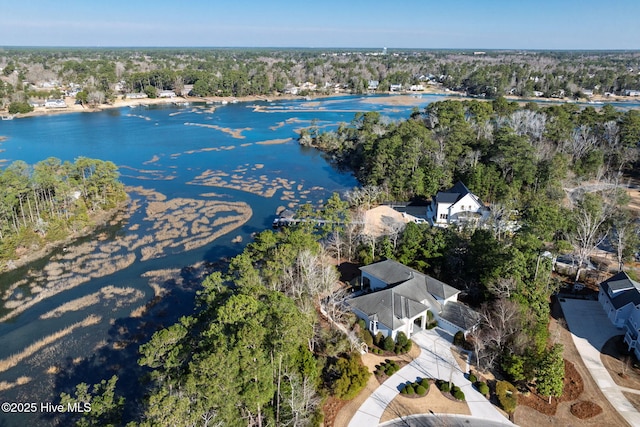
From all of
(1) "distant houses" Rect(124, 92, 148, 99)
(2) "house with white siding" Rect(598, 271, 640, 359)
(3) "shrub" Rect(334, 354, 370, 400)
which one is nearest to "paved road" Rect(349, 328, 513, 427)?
(3) "shrub" Rect(334, 354, 370, 400)

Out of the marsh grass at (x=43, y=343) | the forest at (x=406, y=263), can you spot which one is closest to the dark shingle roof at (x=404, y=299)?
the forest at (x=406, y=263)

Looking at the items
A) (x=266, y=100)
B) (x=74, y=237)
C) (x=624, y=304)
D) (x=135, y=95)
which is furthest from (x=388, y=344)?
(x=135, y=95)

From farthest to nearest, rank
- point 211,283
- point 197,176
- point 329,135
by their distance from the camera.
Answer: point 329,135
point 197,176
point 211,283

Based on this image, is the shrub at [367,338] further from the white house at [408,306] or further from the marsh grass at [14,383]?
the marsh grass at [14,383]

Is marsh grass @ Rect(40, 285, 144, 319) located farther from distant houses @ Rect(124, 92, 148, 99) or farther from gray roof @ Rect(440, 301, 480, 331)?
distant houses @ Rect(124, 92, 148, 99)

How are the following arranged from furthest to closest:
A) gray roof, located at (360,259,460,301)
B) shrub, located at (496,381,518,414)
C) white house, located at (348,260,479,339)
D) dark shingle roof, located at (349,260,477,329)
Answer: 1. gray roof, located at (360,259,460,301)
2. dark shingle roof, located at (349,260,477,329)
3. white house, located at (348,260,479,339)
4. shrub, located at (496,381,518,414)

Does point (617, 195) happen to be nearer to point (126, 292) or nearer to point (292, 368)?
point (292, 368)

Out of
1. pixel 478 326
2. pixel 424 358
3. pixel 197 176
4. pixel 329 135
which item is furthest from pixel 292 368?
pixel 329 135
